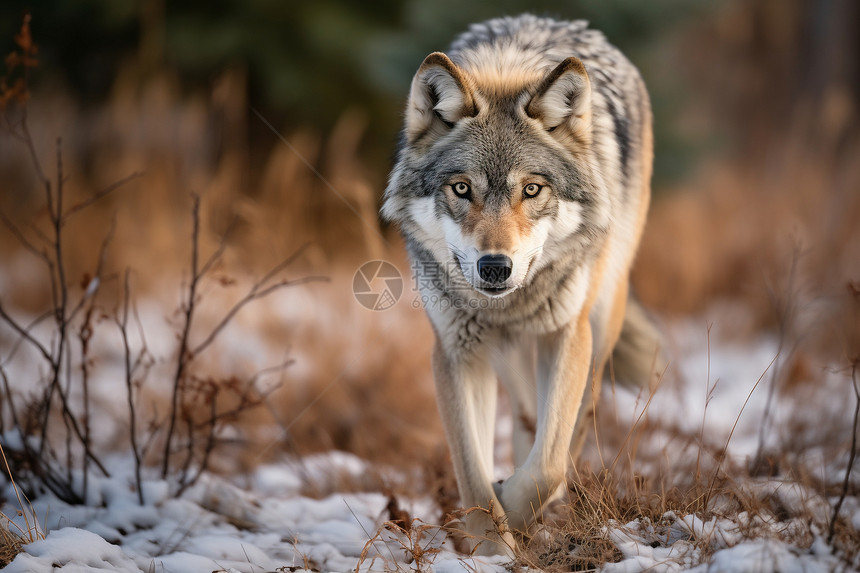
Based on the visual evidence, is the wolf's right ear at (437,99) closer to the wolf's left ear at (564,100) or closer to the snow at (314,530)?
the wolf's left ear at (564,100)

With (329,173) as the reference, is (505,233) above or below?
below

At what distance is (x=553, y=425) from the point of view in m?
2.93

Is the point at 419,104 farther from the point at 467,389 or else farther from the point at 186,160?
the point at 186,160

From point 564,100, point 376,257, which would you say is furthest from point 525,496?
point 376,257

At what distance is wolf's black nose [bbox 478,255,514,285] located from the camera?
2.51 m

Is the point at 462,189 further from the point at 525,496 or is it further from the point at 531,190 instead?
the point at 525,496

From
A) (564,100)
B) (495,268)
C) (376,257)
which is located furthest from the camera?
(376,257)

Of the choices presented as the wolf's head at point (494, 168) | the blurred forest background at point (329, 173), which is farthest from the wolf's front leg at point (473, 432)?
the blurred forest background at point (329, 173)

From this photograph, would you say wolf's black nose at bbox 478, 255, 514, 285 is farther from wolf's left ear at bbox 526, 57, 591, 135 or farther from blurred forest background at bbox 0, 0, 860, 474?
blurred forest background at bbox 0, 0, 860, 474

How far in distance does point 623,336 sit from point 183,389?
98.9 inches

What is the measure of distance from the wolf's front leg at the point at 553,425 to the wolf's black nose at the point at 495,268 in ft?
2.03

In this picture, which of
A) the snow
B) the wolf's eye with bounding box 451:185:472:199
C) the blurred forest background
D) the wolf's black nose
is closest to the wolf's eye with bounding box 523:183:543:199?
Result: the wolf's eye with bounding box 451:185:472:199

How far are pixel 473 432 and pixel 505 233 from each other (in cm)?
94

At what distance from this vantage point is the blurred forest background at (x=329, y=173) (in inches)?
209
